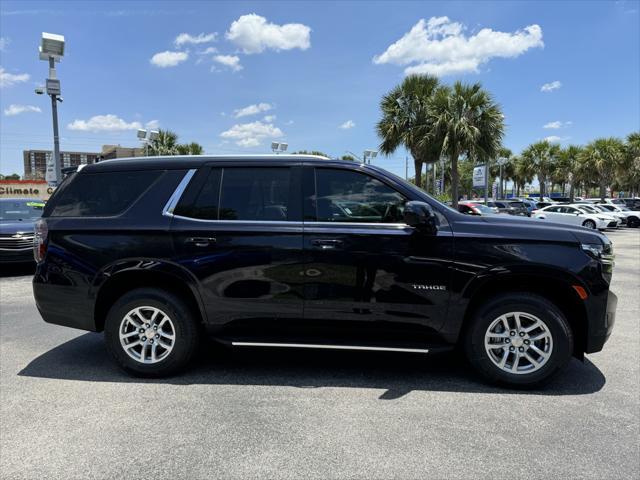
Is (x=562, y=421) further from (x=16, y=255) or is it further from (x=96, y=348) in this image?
(x=16, y=255)

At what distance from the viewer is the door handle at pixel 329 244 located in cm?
373

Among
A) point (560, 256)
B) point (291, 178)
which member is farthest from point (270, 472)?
point (560, 256)

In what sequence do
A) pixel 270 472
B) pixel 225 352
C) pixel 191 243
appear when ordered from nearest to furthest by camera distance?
pixel 270 472, pixel 191 243, pixel 225 352

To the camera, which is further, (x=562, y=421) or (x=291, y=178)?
(x=291, y=178)

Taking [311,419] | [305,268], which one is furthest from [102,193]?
[311,419]

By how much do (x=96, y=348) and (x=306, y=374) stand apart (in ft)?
7.90

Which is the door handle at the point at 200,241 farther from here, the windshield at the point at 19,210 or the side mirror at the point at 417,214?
the windshield at the point at 19,210

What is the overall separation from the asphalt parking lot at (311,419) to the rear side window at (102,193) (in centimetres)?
150

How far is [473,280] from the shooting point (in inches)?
145

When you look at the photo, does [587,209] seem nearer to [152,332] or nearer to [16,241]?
[16,241]

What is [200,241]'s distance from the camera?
152 inches

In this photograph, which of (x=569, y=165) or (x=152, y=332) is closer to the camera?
(x=152, y=332)

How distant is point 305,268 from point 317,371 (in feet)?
3.50

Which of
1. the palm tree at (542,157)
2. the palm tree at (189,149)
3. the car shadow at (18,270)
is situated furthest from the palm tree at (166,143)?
the palm tree at (542,157)
